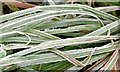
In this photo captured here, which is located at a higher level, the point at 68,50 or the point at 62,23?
the point at 62,23

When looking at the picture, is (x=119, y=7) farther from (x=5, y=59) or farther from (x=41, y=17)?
(x=5, y=59)

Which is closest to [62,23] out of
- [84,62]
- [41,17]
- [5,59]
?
[41,17]

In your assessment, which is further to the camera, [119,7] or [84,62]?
[119,7]

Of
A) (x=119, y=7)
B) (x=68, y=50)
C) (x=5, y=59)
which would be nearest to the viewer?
(x=5, y=59)

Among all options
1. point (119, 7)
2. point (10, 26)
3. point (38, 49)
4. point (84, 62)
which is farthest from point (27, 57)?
point (119, 7)

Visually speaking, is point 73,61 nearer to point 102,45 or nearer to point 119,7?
point 102,45

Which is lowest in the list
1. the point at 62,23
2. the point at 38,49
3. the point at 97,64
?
the point at 97,64

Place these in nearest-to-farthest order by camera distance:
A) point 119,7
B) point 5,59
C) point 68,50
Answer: point 5,59 < point 68,50 < point 119,7

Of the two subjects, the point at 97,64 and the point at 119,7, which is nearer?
the point at 97,64

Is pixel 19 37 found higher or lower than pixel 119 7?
lower
